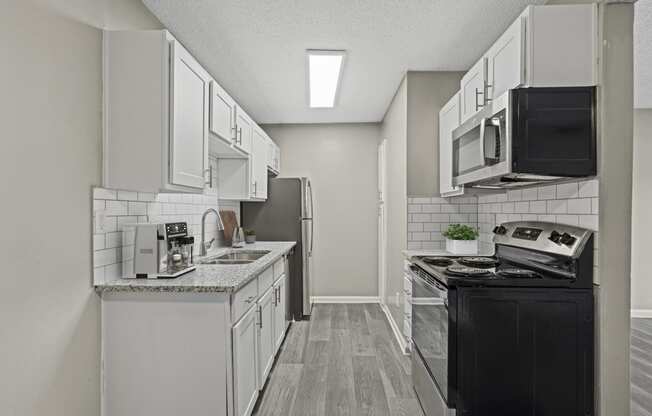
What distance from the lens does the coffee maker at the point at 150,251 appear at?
207cm

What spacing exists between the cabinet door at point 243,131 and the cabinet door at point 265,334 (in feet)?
4.12

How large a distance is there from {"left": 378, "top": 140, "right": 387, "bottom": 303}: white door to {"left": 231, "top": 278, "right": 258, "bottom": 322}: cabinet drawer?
2.48 meters

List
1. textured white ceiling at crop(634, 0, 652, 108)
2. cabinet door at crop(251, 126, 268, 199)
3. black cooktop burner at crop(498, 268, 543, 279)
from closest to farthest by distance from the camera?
1. black cooktop burner at crop(498, 268, 543, 279)
2. textured white ceiling at crop(634, 0, 652, 108)
3. cabinet door at crop(251, 126, 268, 199)

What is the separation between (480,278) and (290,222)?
2.82 metres

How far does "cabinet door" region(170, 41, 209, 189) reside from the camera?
200 centimetres

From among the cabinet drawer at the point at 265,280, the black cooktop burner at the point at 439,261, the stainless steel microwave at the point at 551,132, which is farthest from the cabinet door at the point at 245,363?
the stainless steel microwave at the point at 551,132

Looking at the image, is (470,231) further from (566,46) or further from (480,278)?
(566,46)

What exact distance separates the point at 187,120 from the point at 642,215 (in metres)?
4.98

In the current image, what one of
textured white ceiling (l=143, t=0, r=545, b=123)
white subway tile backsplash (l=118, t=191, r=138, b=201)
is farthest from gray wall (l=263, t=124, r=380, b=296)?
white subway tile backsplash (l=118, t=191, r=138, b=201)

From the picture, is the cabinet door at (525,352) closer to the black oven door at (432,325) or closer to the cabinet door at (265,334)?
the black oven door at (432,325)

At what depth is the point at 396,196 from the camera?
394 centimetres

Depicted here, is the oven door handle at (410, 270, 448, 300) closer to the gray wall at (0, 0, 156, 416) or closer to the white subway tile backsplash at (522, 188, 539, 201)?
the white subway tile backsplash at (522, 188, 539, 201)

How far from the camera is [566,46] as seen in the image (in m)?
1.83

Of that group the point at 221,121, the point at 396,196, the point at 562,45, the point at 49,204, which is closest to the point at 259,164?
the point at 221,121
